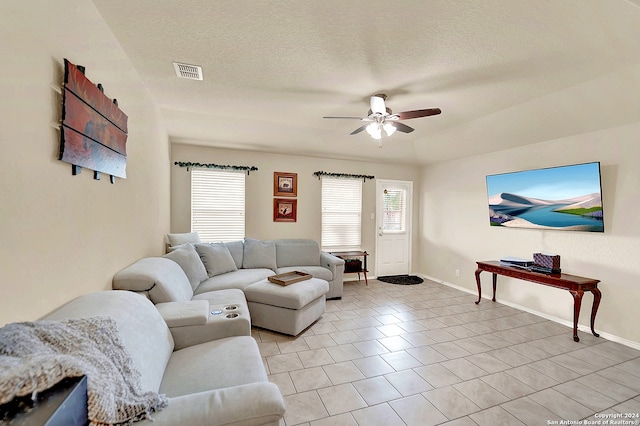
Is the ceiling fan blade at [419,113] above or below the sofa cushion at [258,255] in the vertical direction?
above

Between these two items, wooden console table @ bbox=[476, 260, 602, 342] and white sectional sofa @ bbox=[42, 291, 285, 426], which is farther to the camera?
wooden console table @ bbox=[476, 260, 602, 342]

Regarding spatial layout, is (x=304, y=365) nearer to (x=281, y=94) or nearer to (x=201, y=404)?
(x=201, y=404)

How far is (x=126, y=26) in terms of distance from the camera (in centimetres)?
197

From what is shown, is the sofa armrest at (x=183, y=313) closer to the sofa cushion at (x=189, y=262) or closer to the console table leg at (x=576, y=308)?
the sofa cushion at (x=189, y=262)

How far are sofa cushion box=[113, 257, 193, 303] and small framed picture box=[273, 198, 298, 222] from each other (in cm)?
267

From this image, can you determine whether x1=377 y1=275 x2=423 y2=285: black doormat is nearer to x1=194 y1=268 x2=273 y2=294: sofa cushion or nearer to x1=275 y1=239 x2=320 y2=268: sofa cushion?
x1=275 y1=239 x2=320 y2=268: sofa cushion

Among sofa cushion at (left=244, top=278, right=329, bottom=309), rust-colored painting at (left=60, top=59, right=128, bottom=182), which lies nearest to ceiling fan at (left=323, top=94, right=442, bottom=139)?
sofa cushion at (left=244, top=278, right=329, bottom=309)

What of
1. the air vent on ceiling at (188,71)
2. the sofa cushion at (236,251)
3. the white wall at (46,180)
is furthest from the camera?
the sofa cushion at (236,251)

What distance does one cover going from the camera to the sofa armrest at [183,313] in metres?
1.94

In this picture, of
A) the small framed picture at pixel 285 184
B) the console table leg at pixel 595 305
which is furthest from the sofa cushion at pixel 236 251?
the console table leg at pixel 595 305

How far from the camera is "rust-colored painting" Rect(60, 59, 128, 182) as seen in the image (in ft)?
4.45

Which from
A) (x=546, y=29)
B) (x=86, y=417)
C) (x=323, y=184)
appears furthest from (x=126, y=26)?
(x=323, y=184)

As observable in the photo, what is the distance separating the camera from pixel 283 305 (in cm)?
312

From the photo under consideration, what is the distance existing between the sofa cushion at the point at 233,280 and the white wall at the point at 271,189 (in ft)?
3.84
